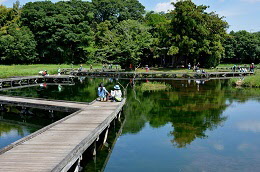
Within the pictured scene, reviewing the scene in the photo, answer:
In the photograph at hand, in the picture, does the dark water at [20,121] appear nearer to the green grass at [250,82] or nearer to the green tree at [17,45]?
the green grass at [250,82]

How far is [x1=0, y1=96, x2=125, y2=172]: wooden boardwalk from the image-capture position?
8914 millimetres

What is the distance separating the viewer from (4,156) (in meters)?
9.62

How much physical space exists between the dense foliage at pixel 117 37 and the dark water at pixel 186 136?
21955 mm

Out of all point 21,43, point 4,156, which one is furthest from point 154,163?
point 21,43

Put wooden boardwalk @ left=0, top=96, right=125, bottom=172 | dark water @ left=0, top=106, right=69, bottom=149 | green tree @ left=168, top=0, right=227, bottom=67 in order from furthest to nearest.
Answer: green tree @ left=168, top=0, right=227, bottom=67, dark water @ left=0, top=106, right=69, bottom=149, wooden boardwalk @ left=0, top=96, right=125, bottom=172

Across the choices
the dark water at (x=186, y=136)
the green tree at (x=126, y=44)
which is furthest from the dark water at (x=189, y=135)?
the green tree at (x=126, y=44)

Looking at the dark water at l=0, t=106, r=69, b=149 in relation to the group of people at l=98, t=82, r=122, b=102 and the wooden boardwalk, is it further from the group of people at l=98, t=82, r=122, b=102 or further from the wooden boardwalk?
the wooden boardwalk

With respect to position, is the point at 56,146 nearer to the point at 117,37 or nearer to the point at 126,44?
the point at 126,44

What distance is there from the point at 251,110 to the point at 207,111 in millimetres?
3695

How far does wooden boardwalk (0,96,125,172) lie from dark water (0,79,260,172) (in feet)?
4.47

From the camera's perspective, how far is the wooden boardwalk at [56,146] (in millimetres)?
8914

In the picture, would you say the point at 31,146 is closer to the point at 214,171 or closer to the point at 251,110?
the point at 214,171

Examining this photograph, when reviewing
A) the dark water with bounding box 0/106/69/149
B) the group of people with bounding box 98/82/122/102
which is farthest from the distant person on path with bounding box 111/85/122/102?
the dark water with bounding box 0/106/69/149

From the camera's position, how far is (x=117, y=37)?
165 feet
